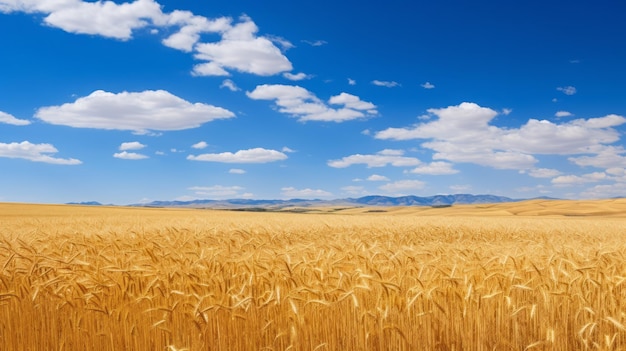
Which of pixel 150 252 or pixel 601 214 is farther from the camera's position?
pixel 601 214

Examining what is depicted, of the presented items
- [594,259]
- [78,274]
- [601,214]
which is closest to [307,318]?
[78,274]

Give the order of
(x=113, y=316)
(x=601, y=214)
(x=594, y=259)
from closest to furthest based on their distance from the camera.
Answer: (x=113, y=316) → (x=594, y=259) → (x=601, y=214)

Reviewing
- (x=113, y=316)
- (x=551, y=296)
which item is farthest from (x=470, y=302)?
(x=113, y=316)

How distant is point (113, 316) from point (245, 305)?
44.3 inches

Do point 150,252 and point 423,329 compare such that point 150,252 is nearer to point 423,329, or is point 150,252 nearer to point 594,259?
point 423,329

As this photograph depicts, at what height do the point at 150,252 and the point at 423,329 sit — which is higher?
the point at 150,252

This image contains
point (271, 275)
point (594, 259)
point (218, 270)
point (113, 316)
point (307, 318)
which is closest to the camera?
point (307, 318)

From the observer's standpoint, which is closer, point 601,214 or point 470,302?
point 470,302

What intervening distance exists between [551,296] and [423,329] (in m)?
1.29

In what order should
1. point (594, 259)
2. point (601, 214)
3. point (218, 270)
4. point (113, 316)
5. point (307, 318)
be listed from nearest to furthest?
point (307, 318) < point (113, 316) < point (218, 270) < point (594, 259) < point (601, 214)

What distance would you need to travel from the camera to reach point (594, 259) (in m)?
6.00

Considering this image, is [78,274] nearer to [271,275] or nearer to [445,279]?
[271,275]

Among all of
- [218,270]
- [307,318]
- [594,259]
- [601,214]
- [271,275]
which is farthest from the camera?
[601,214]

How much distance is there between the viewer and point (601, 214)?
196 ft
